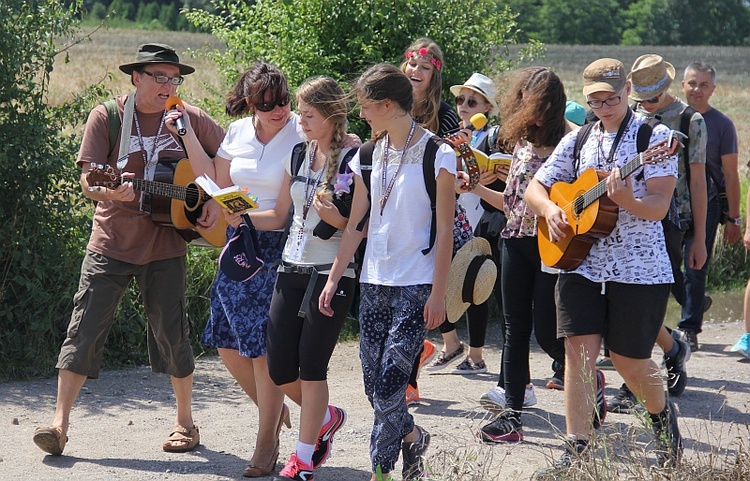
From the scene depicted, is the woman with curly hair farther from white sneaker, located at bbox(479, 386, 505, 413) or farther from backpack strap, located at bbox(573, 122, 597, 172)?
backpack strap, located at bbox(573, 122, 597, 172)

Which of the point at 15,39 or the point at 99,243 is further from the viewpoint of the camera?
the point at 15,39

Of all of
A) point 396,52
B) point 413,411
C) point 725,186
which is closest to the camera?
point 413,411

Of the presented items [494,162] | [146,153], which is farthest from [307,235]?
[494,162]

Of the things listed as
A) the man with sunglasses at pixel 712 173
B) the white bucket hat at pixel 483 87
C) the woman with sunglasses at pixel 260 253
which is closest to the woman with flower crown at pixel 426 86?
the white bucket hat at pixel 483 87

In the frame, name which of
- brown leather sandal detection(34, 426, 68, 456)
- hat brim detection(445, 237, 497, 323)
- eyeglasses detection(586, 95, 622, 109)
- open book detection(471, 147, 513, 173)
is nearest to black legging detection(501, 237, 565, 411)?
open book detection(471, 147, 513, 173)

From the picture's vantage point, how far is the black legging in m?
5.49

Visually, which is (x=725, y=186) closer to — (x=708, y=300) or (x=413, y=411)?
(x=708, y=300)

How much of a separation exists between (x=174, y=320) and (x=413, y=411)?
1.59m

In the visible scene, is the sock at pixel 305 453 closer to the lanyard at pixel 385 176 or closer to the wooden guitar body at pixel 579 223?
the lanyard at pixel 385 176

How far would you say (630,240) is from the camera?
4684 millimetres

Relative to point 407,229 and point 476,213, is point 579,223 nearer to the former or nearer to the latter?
point 407,229

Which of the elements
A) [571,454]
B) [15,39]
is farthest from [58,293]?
[571,454]

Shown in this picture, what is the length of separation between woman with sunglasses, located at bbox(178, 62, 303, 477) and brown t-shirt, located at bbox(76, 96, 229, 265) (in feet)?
1.41

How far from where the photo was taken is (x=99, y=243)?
17.2 feet
